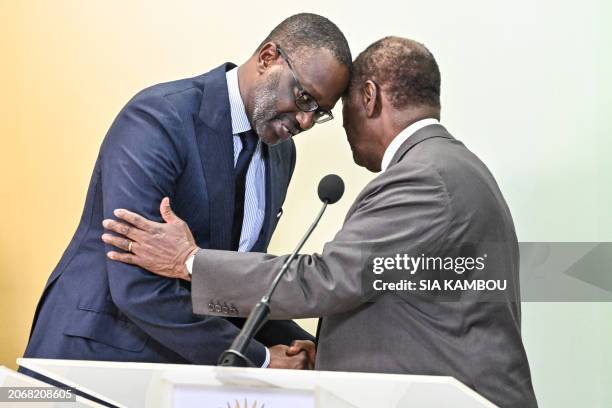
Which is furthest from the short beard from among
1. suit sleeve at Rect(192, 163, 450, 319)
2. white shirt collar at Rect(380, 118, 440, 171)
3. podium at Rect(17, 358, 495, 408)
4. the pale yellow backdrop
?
podium at Rect(17, 358, 495, 408)

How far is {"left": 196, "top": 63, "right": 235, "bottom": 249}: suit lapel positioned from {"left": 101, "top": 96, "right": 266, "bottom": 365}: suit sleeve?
80mm

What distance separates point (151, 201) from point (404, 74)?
2.24ft

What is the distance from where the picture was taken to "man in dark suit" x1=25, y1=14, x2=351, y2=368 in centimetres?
194

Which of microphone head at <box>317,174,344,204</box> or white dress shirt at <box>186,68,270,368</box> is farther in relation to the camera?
white dress shirt at <box>186,68,270,368</box>

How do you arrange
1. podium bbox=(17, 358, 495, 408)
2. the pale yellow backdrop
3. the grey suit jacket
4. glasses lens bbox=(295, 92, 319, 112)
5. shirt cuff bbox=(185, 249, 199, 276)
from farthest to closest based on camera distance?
the pale yellow backdrop < glasses lens bbox=(295, 92, 319, 112) < shirt cuff bbox=(185, 249, 199, 276) < the grey suit jacket < podium bbox=(17, 358, 495, 408)

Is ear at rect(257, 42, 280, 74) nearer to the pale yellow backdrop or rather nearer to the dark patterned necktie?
the dark patterned necktie

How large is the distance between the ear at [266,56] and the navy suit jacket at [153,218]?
0.11m

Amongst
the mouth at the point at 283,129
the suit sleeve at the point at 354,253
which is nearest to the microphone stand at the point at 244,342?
the suit sleeve at the point at 354,253

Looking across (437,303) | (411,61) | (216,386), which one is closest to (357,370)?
(437,303)

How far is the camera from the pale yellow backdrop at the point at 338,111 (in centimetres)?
265

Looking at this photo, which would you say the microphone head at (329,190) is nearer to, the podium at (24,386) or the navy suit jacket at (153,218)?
the navy suit jacket at (153,218)

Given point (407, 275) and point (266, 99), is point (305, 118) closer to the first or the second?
point (266, 99)

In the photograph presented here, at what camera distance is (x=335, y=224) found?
2855 millimetres

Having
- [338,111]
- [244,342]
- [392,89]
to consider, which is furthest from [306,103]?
[244,342]
